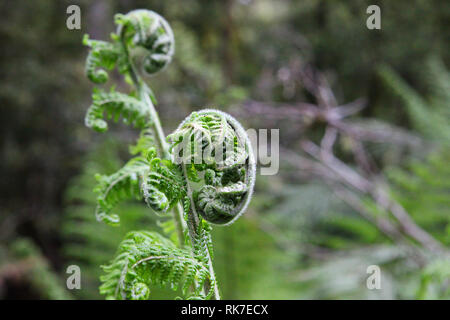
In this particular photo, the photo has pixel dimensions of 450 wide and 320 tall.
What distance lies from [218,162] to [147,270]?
185 millimetres

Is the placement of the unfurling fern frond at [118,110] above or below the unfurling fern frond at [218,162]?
above

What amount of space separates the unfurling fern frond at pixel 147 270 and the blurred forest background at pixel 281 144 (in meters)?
0.74

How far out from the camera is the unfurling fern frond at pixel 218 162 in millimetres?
542

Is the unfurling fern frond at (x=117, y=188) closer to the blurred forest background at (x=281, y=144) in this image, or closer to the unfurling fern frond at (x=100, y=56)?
the unfurling fern frond at (x=100, y=56)

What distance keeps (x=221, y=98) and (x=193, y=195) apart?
6.49ft

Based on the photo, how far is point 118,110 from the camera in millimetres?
732

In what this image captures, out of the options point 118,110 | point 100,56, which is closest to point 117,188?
point 118,110

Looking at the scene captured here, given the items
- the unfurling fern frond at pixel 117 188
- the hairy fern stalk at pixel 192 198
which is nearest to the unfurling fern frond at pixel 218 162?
the hairy fern stalk at pixel 192 198

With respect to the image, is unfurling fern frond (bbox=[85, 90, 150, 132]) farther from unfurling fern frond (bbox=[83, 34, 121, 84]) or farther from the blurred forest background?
the blurred forest background

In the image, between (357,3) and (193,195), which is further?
(357,3)
